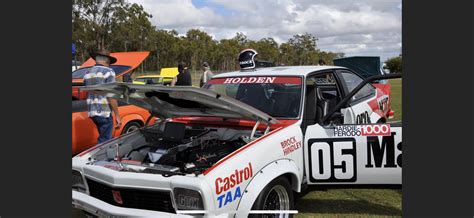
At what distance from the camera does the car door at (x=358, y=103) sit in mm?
4962

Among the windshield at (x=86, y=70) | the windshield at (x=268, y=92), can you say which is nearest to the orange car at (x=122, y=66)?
the windshield at (x=86, y=70)

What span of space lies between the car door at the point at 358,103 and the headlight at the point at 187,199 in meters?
2.50

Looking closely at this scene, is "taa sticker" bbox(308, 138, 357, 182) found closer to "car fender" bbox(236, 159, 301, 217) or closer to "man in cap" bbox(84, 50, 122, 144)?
"car fender" bbox(236, 159, 301, 217)

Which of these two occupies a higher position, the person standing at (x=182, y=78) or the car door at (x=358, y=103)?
the person standing at (x=182, y=78)

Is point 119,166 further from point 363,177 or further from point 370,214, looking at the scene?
point 370,214

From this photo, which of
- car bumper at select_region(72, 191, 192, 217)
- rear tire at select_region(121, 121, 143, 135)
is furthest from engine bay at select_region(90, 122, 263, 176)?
rear tire at select_region(121, 121, 143, 135)

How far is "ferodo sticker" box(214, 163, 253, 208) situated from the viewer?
280 centimetres

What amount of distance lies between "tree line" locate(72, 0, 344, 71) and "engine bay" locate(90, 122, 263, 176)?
16758mm

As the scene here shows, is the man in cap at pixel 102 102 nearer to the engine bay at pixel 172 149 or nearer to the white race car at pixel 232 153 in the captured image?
the white race car at pixel 232 153

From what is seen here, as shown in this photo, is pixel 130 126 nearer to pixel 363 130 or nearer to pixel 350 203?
pixel 350 203

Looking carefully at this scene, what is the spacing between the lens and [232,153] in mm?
3047

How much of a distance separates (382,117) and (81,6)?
85.5ft

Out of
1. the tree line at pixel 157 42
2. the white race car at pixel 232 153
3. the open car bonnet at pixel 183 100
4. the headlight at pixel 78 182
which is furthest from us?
the tree line at pixel 157 42
